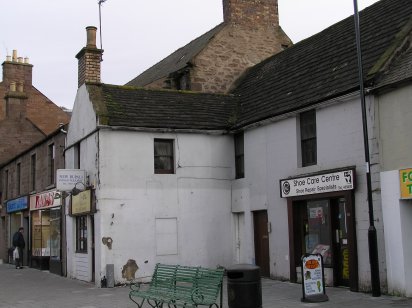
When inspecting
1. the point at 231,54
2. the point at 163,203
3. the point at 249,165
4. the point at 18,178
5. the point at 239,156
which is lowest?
the point at 163,203

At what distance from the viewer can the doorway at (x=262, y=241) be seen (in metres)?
17.4

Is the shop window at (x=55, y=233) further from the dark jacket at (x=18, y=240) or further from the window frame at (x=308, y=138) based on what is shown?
the window frame at (x=308, y=138)

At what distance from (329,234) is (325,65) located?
5.02 m

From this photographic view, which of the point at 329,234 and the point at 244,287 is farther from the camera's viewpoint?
the point at 329,234

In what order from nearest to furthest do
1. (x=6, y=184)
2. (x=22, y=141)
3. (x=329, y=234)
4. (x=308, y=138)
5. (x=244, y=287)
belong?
(x=244, y=287)
(x=329, y=234)
(x=308, y=138)
(x=6, y=184)
(x=22, y=141)

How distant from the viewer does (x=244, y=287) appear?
1016 cm

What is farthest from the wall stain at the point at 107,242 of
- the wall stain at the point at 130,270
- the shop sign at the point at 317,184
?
the shop sign at the point at 317,184

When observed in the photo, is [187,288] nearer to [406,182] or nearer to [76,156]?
[406,182]

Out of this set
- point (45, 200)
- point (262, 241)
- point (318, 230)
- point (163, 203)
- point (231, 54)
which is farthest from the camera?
point (45, 200)

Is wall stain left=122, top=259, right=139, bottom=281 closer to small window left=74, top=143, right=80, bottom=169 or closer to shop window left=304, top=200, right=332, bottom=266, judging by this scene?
small window left=74, top=143, right=80, bottom=169

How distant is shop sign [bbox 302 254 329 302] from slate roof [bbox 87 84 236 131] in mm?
7532

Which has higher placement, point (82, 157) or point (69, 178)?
point (82, 157)

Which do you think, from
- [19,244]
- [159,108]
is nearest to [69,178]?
[159,108]

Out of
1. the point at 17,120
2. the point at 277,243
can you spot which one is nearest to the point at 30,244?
the point at 17,120
